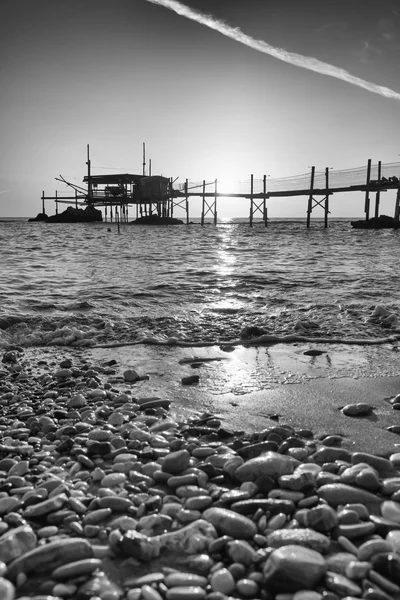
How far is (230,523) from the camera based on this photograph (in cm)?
182

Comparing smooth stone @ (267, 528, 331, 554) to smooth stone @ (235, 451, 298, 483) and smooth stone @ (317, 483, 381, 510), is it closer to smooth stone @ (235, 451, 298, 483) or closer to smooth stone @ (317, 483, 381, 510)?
smooth stone @ (317, 483, 381, 510)

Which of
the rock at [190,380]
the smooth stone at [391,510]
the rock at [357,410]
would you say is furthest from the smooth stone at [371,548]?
the rock at [190,380]

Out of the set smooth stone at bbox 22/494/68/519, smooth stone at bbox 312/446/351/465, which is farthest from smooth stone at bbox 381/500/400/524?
smooth stone at bbox 22/494/68/519

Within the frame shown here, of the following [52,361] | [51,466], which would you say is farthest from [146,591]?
[52,361]

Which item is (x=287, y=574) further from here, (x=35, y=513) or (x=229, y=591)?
(x=35, y=513)

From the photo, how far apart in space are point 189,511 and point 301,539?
510 millimetres

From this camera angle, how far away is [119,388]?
383cm

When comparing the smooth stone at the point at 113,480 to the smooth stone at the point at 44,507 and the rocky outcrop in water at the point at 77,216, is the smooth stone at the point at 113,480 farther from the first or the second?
the rocky outcrop in water at the point at 77,216

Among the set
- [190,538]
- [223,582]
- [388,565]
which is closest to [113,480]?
[190,538]

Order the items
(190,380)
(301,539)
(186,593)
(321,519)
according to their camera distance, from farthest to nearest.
Answer: 1. (190,380)
2. (321,519)
3. (301,539)
4. (186,593)

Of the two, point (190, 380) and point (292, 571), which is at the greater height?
point (292, 571)

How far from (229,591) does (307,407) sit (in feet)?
6.33

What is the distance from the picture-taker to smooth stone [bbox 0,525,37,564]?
1.70 metres

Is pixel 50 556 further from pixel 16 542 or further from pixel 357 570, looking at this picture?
pixel 357 570
